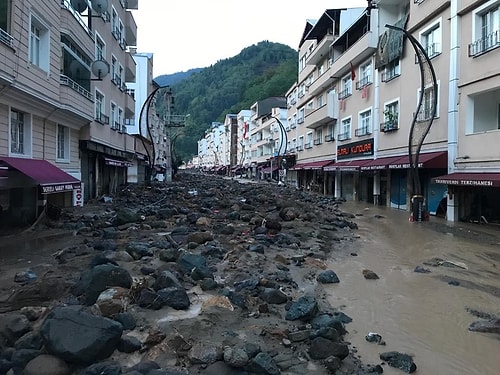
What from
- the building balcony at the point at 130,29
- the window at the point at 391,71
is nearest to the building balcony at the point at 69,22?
the building balcony at the point at 130,29

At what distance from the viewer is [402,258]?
10828mm

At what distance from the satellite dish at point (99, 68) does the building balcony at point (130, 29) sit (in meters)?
11.8

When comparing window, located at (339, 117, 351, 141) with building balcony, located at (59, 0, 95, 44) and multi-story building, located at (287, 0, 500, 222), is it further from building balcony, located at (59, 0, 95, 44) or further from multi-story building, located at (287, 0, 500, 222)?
building balcony, located at (59, 0, 95, 44)

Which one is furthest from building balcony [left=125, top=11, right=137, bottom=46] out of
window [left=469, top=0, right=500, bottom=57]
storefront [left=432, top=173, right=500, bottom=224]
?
storefront [left=432, top=173, right=500, bottom=224]

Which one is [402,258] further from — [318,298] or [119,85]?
[119,85]

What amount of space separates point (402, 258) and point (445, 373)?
21.4 ft

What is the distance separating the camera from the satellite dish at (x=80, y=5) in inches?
710

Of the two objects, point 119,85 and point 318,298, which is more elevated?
point 119,85

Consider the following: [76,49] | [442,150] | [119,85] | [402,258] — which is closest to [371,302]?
[402,258]

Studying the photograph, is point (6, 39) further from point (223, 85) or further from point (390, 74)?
point (223, 85)

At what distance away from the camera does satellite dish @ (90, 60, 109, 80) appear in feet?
62.1

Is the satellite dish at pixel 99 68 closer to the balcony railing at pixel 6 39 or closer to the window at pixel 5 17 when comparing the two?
the window at pixel 5 17

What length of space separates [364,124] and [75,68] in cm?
1860

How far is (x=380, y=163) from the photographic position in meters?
22.7
